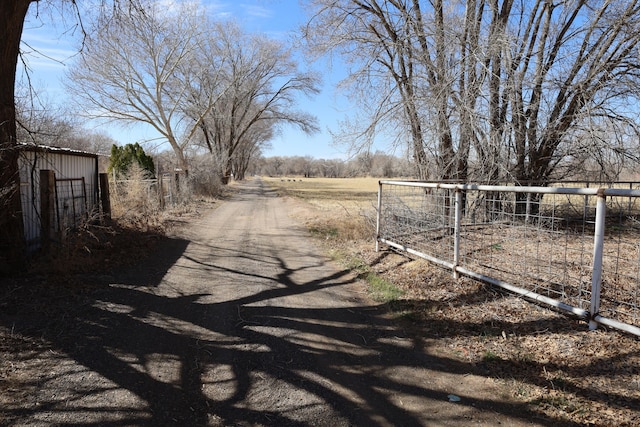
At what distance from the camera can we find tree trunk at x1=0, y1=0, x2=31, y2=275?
5.74 m

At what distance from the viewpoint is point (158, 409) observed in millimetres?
3006

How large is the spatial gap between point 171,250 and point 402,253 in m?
4.91

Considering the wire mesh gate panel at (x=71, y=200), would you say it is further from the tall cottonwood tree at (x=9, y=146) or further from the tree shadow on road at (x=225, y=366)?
the tree shadow on road at (x=225, y=366)

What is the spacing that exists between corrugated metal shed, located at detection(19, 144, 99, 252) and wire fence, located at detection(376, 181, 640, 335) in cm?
629

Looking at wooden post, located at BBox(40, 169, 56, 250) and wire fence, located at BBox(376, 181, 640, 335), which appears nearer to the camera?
wire fence, located at BBox(376, 181, 640, 335)

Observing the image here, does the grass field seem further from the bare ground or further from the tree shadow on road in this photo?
the tree shadow on road

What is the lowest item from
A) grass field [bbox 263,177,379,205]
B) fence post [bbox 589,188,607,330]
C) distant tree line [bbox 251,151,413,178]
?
grass field [bbox 263,177,379,205]

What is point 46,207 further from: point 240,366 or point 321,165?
point 321,165

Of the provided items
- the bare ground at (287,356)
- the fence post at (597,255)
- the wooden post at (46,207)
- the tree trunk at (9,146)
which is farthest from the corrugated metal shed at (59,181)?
the fence post at (597,255)

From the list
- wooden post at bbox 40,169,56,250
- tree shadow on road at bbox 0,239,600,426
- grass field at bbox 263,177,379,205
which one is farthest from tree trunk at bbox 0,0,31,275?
grass field at bbox 263,177,379,205

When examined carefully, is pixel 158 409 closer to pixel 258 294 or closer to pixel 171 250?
pixel 258 294

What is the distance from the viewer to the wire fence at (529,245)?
14.1 ft

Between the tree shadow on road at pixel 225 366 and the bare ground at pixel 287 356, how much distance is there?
15 millimetres

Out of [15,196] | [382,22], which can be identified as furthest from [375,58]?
[15,196]
